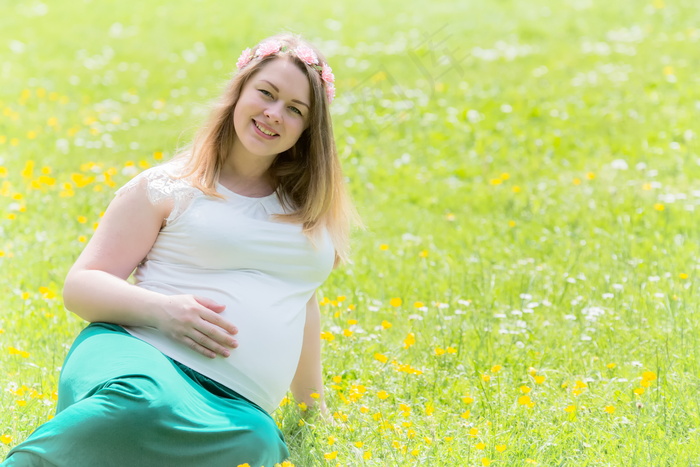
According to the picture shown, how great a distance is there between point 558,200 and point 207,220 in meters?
3.16

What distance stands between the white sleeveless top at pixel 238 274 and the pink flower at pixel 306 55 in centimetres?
47

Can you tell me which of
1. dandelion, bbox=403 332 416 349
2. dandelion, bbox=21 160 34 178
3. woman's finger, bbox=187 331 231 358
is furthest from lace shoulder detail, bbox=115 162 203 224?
dandelion, bbox=21 160 34 178

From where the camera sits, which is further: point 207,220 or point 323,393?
point 323,393

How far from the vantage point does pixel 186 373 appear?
2.34 meters

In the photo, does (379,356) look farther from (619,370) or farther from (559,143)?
(559,143)

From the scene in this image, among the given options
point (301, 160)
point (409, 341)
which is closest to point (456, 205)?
point (409, 341)

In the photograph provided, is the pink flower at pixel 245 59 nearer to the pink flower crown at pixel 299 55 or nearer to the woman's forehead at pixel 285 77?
the pink flower crown at pixel 299 55

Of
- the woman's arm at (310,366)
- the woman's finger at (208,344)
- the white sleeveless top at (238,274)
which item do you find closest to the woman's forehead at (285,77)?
the white sleeveless top at (238,274)

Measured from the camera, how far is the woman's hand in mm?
2316

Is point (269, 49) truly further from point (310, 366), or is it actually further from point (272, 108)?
point (310, 366)

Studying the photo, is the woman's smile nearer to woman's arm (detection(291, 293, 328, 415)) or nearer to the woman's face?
the woman's face

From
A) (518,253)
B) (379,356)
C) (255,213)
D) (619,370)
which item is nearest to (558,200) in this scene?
(518,253)

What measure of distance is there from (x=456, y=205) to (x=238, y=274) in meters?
2.90

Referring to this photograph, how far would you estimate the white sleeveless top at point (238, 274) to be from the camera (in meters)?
2.43
